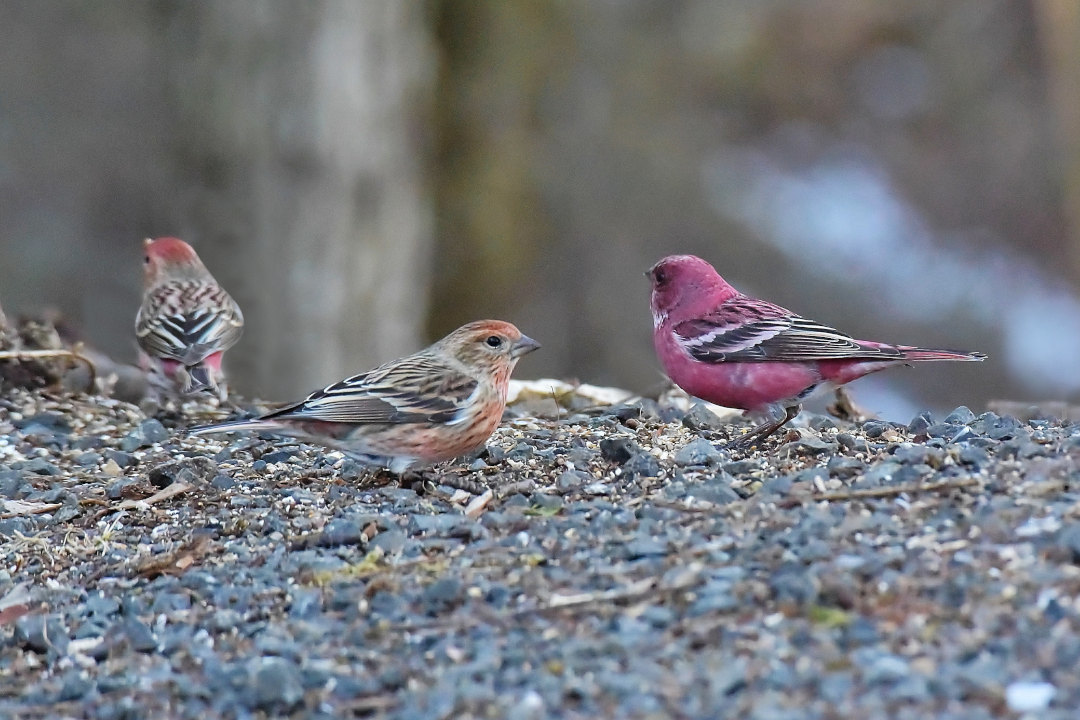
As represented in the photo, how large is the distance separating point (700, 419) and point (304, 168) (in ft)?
18.5

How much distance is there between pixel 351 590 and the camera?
459 cm

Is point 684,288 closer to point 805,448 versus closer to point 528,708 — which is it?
point 805,448

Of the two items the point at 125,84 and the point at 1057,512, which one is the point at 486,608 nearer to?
the point at 1057,512

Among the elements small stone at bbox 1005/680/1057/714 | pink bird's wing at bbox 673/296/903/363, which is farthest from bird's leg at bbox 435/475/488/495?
small stone at bbox 1005/680/1057/714

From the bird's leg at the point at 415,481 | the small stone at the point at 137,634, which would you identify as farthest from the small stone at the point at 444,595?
the bird's leg at the point at 415,481

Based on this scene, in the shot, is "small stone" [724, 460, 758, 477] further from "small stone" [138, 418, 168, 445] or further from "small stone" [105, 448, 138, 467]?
"small stone" [138, 418, 168, 445]

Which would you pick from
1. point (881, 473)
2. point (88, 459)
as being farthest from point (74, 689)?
point (88, 459)

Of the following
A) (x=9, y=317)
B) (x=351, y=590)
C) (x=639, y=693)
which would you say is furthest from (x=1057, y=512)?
(x=9, y=317)

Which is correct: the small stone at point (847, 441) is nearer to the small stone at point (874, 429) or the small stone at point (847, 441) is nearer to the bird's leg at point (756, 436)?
the small stone at point (874, 429)

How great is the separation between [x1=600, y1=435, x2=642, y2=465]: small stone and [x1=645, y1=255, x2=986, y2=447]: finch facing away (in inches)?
30.8

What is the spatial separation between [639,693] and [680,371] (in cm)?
322

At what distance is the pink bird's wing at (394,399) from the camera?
6.23m

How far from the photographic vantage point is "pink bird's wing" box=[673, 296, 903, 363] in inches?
258

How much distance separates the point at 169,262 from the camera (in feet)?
31.1
